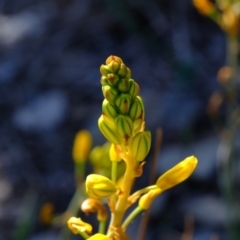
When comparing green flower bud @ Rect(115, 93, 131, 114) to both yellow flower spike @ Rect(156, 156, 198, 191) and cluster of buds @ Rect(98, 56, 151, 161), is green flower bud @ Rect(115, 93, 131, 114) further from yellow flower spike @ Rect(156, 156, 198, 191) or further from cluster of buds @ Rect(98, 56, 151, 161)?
yellow flower spike @ Rect(156, 156, 198, 191)

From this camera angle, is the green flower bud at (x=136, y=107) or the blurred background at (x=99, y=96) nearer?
the green flower bud at (x=136, y=107)

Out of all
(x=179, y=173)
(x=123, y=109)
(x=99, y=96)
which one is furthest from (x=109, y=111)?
(x=99, y=96)

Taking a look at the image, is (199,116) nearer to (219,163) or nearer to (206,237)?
(219,163)

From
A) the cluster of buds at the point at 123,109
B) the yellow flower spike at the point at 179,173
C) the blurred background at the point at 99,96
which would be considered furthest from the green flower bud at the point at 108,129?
the blurred background at the point at 99,96

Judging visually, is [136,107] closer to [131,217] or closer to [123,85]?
[123,85]

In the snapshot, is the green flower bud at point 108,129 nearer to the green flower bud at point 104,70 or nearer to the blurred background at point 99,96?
the green flower bud at point 104,70

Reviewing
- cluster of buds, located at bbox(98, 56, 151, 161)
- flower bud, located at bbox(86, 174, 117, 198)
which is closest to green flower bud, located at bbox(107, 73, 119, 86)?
cluster of buds, located at bbox(98, 56, 151, 161)

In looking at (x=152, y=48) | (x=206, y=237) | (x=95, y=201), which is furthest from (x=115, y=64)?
(x=152, y=48)
